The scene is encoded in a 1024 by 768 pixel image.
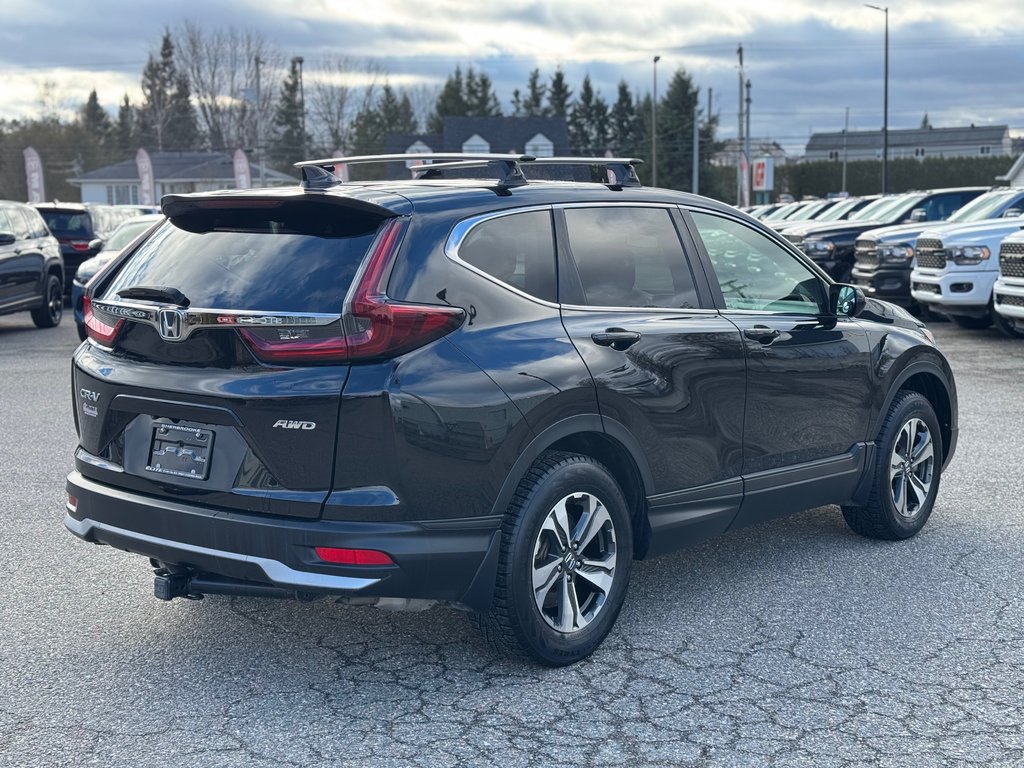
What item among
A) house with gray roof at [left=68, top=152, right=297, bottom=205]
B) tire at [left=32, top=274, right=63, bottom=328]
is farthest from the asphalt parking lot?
house with gray roof at [left=68, top=152, right=297, bottom=205]

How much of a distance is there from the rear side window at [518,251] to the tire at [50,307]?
1502 centimetres

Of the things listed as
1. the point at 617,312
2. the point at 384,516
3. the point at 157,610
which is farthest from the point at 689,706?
the point at 157,610

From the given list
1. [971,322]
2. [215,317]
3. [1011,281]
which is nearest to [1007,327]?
[971,322]

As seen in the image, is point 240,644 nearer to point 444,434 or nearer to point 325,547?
point 325,547

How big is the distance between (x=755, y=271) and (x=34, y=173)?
47.5 meters

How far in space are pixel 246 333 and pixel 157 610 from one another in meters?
1.67

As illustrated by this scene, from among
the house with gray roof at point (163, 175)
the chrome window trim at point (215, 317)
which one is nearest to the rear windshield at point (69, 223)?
the chrome window trim at point (215, 317)

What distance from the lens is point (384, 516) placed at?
152 inches

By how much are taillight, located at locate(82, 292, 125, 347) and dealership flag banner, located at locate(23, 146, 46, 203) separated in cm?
4602

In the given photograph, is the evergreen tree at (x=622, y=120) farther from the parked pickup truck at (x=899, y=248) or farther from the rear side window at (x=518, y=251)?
the rear side window at (x=518, y=251)

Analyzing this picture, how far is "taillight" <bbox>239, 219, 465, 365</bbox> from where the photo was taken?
12.6 feet

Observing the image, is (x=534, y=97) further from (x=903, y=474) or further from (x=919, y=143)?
(x=903, y=474)

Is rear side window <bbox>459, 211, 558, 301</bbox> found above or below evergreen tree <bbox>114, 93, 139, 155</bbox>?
below

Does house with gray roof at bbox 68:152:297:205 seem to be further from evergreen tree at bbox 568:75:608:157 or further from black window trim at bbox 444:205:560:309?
black window trim at bbox 444:205:560:309
